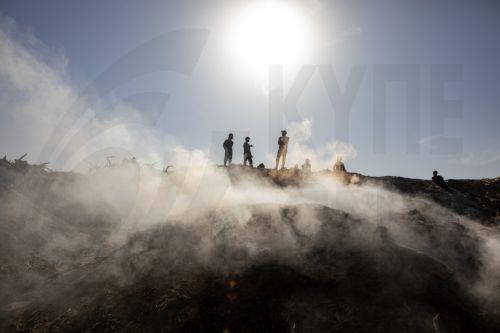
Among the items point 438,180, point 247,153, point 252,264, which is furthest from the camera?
point 247,153

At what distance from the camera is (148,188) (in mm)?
13836

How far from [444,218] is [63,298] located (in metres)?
11.0

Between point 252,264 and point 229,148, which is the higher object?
point 229,148

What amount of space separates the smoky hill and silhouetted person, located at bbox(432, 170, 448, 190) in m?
1.84

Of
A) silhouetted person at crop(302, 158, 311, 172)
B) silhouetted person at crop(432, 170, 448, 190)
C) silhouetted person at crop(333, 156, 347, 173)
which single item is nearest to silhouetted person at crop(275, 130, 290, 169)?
silhouetted person at crop(302, 158, 311, 172)

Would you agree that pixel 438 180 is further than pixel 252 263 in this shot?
Yes

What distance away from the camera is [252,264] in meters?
7.04

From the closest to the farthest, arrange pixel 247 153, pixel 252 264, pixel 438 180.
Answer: pixel 252 264 → pixel 438 180 → pixel 247 153

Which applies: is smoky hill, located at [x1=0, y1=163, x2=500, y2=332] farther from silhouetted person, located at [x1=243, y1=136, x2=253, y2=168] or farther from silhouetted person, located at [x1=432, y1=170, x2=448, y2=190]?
silhouetted person, located at [x1=243, y1=136, x2=253, y2=168]

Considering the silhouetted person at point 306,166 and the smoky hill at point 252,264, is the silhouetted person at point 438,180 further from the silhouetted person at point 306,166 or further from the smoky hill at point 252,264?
the silhouetted person at point 306,166

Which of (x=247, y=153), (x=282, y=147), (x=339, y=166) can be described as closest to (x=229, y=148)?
(x=247, y=153)

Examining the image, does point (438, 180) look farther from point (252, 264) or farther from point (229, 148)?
point (252, 264)

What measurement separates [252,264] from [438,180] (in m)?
11.6

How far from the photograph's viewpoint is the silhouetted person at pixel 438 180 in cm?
1428
